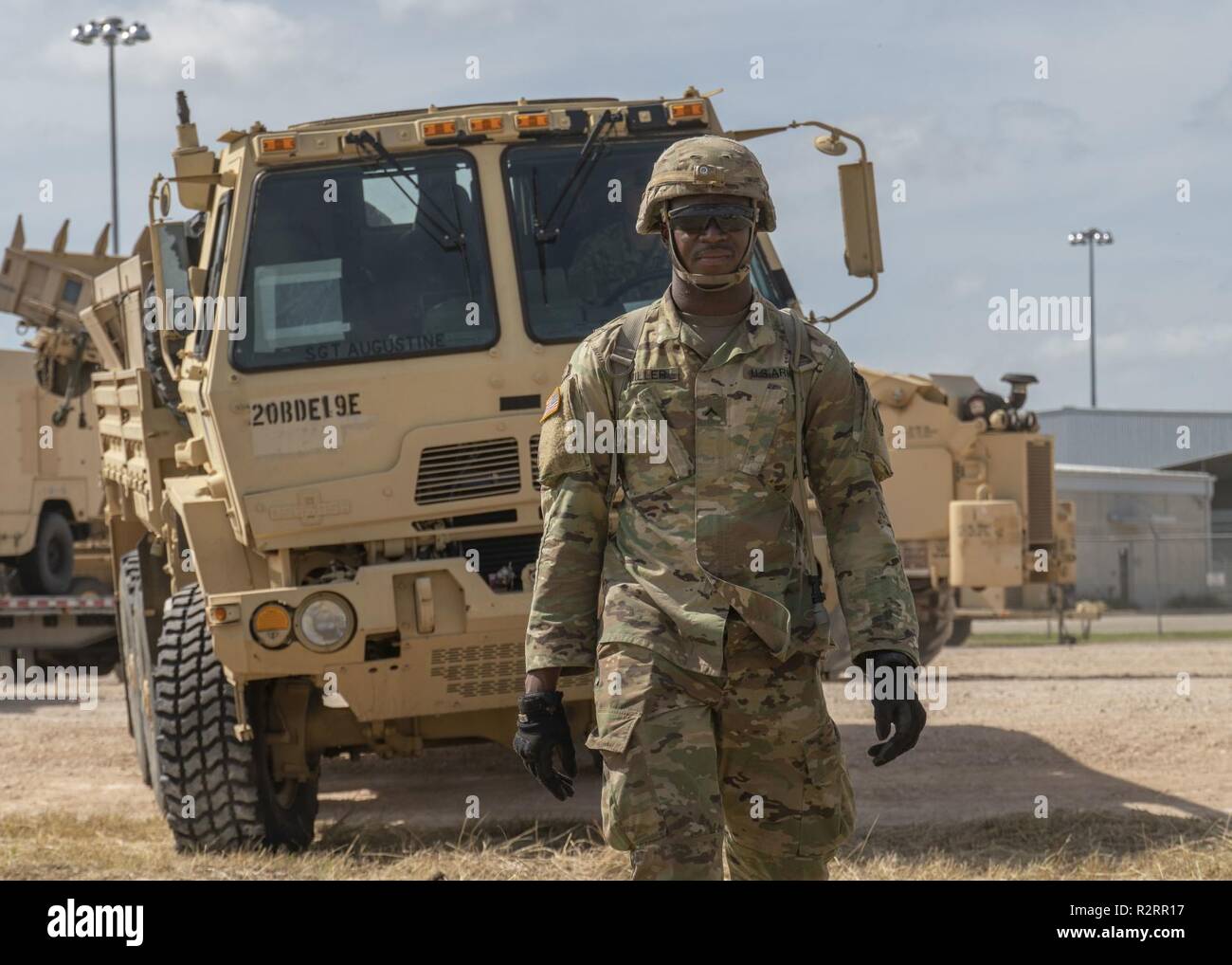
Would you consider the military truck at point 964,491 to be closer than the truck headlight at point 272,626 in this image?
No

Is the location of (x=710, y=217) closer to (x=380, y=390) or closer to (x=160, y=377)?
(x=380, y=390)

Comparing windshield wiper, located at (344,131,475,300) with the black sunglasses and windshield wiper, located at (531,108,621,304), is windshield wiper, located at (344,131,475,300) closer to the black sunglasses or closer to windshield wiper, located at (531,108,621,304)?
windshield wiper, located at (531,108,621,304)

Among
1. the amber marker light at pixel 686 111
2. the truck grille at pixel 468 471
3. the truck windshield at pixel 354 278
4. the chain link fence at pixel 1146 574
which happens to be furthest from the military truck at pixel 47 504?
the chain link fence at pixel 1146 574

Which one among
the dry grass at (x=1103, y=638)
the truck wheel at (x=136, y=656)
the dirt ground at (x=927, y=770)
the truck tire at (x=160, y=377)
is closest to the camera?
the truck tire at (x=160, y=377)

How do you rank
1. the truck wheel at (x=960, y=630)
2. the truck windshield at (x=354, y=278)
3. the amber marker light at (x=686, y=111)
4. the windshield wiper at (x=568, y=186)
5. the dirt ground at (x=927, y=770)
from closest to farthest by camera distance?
the truck windshield at (x=354, y=278) < the windshield wiper at (x=568, y=186) < the amber marker light at (x=686, y=111) < the dirt ground at (x=927, y=770) < the truck wheel at (x=960, y=630)

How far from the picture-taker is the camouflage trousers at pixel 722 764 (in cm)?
442

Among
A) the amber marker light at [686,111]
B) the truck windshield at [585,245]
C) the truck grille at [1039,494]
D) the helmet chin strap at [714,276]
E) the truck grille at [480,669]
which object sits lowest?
the truck grille at [480,669]

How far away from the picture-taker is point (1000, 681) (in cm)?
1698

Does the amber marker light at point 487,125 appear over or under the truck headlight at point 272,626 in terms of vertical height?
over

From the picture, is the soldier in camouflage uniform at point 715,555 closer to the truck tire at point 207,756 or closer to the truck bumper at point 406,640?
the truck bumper at point 406,640

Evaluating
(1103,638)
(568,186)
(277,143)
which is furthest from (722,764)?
(1103,638)

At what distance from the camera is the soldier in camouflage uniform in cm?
449

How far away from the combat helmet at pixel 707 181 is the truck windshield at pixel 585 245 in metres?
3.09

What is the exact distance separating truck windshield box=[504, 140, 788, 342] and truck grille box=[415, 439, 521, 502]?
50 centimetres
